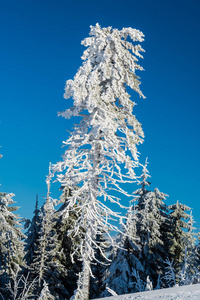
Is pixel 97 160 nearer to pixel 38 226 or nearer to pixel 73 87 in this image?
pixel 73 87

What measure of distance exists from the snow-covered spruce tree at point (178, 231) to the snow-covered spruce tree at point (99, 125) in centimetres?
1768

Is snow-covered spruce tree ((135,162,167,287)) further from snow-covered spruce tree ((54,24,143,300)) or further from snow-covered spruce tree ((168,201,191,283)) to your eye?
snow-covered spruce tree ((54,24,143,300))

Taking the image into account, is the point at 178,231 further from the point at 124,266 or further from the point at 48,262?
the point at 48,262

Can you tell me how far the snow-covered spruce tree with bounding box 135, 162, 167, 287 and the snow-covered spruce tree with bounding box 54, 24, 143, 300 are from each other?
1188 cm

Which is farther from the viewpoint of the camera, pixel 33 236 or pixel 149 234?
pixel 33 236

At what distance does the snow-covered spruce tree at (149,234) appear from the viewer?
949 inches

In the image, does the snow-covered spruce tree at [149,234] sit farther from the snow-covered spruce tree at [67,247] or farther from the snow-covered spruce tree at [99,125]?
the snow-covered spruce tree at [99,125]

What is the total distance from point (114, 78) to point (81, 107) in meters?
1.92

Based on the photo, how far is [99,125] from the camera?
11.3 meters

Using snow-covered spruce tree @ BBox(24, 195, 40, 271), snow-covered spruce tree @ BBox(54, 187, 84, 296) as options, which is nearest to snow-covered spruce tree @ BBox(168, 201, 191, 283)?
snow-covered spruce tree @ BBox(54, 187, 84, 296)

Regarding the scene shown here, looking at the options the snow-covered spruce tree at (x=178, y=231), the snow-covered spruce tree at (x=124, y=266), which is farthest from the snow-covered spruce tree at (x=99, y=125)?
the snow-covered spruce tree at (x=178, y=231)

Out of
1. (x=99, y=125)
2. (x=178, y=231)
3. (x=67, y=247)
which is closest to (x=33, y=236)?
(x=67, y=247)

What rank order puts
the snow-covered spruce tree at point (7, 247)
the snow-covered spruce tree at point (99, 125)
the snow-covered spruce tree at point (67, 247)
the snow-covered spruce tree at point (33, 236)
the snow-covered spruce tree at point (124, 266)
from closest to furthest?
the snow-covered spruce tree at point (99, 125)
the snow-covered spruce tree at point (124, 266)
the snow-covered spruce tree at point (7, 247)
the snow-covered spruce tree at point (67, 247)
the snow-covered spruce tree at point (33, 236)

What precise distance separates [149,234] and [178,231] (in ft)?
16.7
